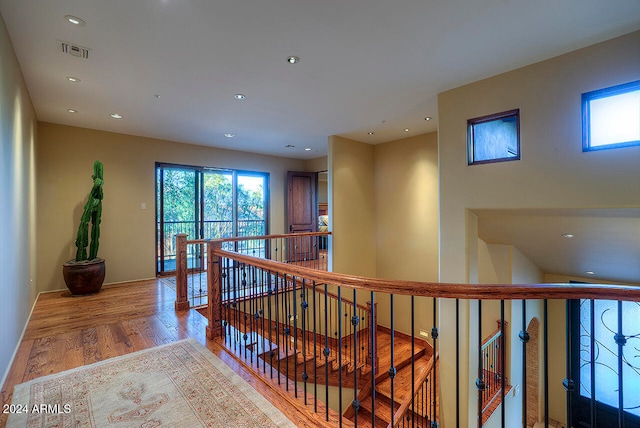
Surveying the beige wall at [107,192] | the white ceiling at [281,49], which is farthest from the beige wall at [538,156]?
the beige wall at [107,192]

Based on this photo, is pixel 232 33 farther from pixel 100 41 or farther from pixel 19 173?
pixel 19 173

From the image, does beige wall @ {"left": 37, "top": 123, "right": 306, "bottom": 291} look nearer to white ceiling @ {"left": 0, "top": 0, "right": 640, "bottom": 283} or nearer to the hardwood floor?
white ceiling @ {"left": 0, "top": 0, "right": 640, "bottom": 283}

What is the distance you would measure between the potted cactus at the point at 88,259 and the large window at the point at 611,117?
6.23m

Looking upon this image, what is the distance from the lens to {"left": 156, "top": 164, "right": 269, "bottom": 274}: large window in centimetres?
577

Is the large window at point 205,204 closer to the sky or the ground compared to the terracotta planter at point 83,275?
closer to the sky

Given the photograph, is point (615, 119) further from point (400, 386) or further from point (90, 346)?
point (90, 346)

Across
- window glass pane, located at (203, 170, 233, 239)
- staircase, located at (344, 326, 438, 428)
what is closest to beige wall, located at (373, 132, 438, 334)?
staircase, located at (344, 326, 438, 428)

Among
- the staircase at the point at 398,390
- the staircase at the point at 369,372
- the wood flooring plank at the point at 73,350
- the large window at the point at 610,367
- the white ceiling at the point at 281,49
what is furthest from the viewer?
the large window at the point at 610,367

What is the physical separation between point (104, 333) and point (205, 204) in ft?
11.4

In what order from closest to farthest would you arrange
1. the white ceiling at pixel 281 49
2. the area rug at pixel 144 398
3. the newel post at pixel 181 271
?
the area rug at pixel 144 398 → the white ceiling at pixel 281 49 → the newel post at pixel 181 271

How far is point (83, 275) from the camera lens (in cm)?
430

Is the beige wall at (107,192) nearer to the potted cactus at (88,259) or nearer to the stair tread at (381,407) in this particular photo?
the potted cactus at (88,259)

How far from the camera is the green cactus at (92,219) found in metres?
4.41

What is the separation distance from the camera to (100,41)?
251cm
